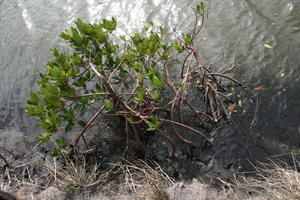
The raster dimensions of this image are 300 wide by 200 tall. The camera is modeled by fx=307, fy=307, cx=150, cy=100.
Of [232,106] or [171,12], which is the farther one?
[171,12]

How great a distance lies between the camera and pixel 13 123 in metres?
4.91

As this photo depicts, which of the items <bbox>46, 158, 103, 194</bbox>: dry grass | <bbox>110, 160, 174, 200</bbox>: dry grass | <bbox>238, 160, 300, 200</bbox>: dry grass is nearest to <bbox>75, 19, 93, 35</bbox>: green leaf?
<bbox>46, 158, 103, 194</bbox>: dry grass

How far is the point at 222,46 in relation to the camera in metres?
4.80

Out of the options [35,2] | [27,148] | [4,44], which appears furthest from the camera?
[35,2]

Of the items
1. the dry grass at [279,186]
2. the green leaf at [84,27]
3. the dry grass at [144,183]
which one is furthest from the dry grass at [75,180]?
the dry grass at [279,186]

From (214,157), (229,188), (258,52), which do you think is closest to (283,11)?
(258,52)

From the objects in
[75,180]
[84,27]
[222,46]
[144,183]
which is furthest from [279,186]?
[222,46]

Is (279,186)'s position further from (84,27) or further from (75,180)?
(84,27)

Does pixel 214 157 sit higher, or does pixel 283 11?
pixel 283 11

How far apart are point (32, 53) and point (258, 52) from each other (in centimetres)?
419

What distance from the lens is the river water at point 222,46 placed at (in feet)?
12.0

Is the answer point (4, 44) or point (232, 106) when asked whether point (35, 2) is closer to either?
point (4, 44)

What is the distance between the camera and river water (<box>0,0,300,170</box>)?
12.0 feet

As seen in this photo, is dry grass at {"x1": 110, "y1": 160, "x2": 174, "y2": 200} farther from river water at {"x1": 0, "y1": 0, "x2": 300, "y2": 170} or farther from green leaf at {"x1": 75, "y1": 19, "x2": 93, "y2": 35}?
green leaf at {"x1": 75, "y1": 19, "x2": 93, "y2": 35}
